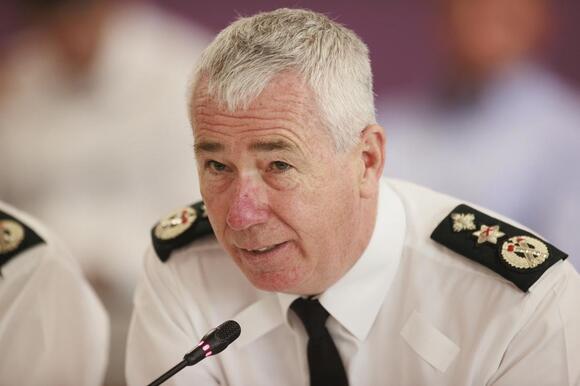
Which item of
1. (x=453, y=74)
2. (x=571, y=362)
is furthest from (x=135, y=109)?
(x=571, y=362)

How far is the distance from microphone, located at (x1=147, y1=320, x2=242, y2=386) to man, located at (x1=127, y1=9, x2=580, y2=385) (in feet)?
0.58

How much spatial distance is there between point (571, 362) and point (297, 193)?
1.77 ft

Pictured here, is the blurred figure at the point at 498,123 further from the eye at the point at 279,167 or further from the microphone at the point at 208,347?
the microphone at the point at 208,347

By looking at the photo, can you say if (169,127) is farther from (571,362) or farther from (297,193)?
(571,362)

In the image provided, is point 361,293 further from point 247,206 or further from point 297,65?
point 297,65

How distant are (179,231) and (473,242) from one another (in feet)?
1.96

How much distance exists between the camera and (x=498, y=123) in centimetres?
281

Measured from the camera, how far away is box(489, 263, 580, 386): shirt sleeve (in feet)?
4.49

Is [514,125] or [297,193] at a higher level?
[297,193]

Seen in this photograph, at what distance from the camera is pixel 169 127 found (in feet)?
10.0

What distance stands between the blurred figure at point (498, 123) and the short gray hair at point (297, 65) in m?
1.47

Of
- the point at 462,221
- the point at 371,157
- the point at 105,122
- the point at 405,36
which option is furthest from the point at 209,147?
the point at 105,122

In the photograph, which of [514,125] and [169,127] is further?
[169,127]

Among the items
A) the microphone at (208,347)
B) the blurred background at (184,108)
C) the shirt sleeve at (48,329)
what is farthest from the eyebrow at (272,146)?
the blurred background at (184,108)
